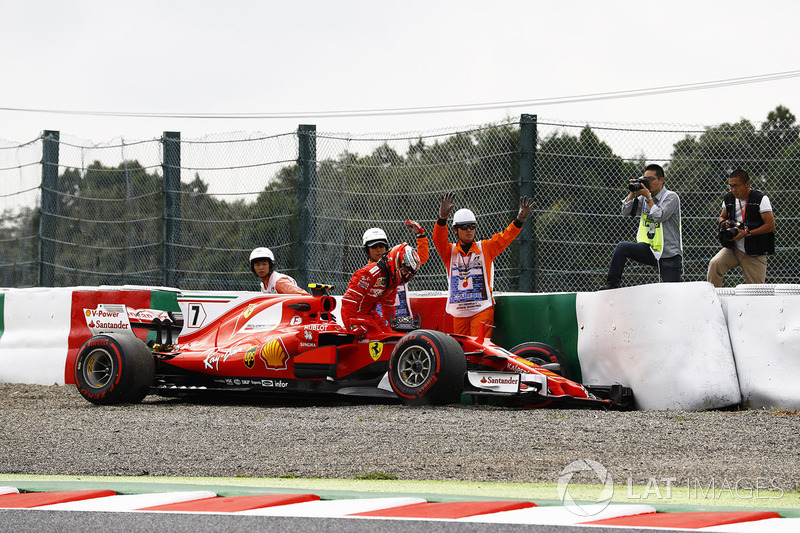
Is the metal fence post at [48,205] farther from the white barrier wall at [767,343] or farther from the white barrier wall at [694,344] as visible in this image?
the white barrier wall at [767,343]

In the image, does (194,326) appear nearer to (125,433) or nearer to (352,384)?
(352,384)

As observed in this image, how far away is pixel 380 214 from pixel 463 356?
3.36 meters

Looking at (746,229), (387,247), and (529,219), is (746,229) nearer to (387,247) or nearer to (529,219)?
(529,219)

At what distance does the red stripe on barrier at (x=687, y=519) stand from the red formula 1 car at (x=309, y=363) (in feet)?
12.7

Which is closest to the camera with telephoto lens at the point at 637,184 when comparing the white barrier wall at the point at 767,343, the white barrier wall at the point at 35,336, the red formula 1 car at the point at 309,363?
the white barrier wall at the point at 767,343

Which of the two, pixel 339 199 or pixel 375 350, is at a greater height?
pixel 339 199

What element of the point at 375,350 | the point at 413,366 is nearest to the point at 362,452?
the point at 413,366

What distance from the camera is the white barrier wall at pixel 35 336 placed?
452 inches

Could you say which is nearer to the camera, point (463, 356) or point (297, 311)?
point (463, 356)

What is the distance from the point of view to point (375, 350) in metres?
8.79

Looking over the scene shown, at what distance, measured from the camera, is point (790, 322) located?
7.83 m

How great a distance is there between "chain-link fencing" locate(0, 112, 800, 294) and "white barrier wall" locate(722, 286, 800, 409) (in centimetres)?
173

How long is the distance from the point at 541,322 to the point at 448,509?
5.24m

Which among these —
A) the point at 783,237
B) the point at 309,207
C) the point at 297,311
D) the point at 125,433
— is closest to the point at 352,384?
the point at 297,311
